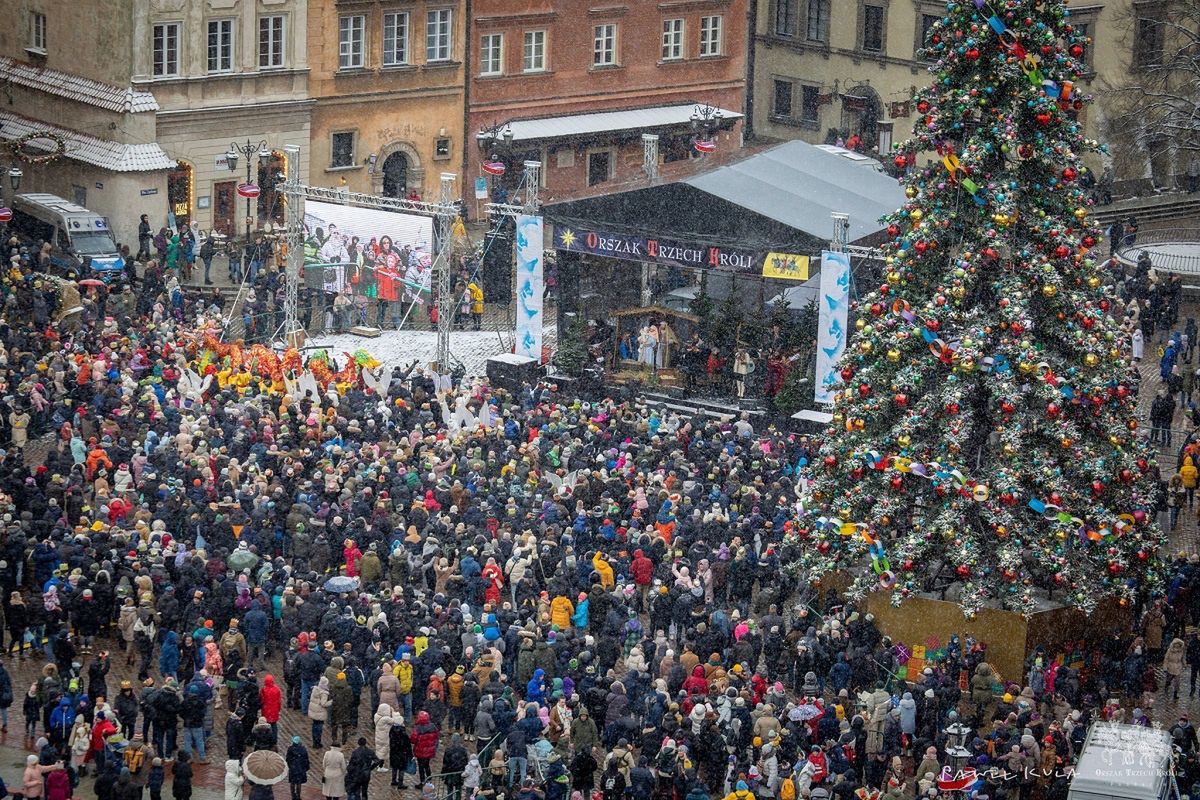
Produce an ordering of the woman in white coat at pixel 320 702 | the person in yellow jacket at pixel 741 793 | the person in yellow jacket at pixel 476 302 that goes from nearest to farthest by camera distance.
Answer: the person in yellow jacket at pixel 741 793
the woman in white coat at pixel 320 702
the person in yellow jacket at pixel 476 302

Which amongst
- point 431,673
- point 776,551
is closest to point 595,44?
point 776,551

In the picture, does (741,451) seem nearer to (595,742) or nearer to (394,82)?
(595,742)

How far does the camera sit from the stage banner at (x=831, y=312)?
4397 cm

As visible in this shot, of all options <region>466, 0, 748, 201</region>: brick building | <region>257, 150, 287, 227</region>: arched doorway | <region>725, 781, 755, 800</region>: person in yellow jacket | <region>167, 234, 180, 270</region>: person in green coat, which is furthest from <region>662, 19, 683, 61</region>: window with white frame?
<region>725, 781, 755, 800</region>: person in yellow jacket

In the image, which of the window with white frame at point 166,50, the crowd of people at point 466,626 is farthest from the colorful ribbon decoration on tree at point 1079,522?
the window with white frame at point 166,50

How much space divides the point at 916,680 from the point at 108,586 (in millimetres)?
12612

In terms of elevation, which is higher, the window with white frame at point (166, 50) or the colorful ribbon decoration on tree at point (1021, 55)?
the window with white frame at point (166, 50)

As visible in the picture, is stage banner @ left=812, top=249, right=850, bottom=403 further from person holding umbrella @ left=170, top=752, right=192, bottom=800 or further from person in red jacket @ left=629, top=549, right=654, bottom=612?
person holding umbrella @ left=170, top=752, right=192, bottom=800

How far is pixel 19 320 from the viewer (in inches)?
1897

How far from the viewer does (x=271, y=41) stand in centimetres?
6138

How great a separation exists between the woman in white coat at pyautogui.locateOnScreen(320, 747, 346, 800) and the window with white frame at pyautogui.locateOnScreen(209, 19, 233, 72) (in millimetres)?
34713

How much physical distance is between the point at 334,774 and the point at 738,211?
810 inches

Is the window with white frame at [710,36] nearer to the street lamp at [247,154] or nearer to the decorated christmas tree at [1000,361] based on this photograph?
the street lamp at [247,154]

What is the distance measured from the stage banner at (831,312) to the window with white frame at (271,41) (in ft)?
75.1
